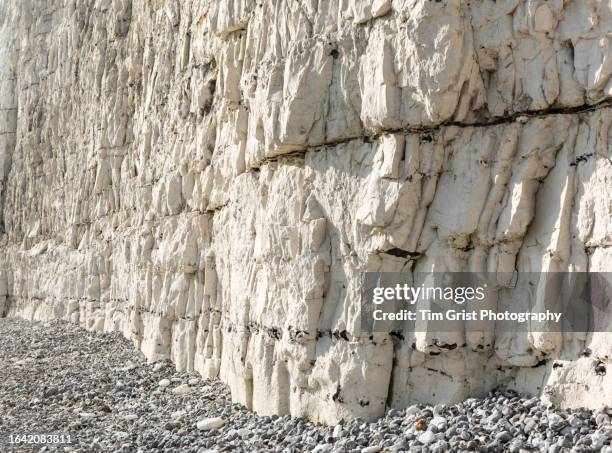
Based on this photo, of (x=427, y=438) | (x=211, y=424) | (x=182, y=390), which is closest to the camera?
(x=427, y=438)

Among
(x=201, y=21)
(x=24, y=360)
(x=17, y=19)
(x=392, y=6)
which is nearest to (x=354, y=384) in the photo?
(x=392, y=6)

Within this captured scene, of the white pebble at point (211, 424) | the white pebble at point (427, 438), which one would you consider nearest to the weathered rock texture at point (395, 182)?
the white pebble at point (211, 424)

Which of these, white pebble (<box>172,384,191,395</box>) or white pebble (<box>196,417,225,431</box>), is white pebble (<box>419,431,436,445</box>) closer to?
white pebble (<box>196,417,225,431</box>)

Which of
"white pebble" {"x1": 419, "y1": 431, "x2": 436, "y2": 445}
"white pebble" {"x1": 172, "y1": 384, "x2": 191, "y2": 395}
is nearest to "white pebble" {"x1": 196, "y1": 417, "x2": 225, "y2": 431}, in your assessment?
"white pebble" {"x1": 172, "y1": 384, "x2": 191, "y2": 395}

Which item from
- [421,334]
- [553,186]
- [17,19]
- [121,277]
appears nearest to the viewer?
[553,186]

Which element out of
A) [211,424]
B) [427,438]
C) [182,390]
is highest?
[427,438]

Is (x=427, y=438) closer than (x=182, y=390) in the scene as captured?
Yes

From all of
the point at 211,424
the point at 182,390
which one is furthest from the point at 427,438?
the point at 182,390

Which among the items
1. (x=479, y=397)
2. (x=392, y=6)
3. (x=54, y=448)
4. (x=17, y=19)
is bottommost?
(x=54, y=448)

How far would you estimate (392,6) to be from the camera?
711cm

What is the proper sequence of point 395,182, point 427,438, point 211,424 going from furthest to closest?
point 211,424
point 395,182
point 427,438

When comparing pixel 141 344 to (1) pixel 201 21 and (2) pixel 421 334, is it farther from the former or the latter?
(2) pixel 421 334

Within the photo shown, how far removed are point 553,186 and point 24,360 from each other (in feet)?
41.2

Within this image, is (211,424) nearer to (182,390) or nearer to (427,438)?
(182,390)
